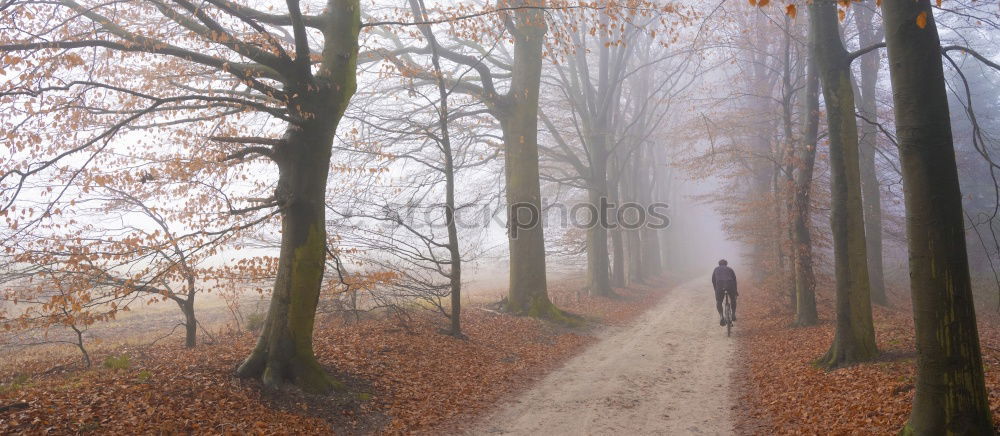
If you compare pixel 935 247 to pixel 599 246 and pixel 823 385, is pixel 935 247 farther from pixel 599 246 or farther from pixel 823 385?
pixel 599 246

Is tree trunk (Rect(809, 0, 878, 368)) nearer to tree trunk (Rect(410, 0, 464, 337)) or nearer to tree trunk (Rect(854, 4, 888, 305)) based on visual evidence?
tree trunk (Rect(410, 0, 464, 337))

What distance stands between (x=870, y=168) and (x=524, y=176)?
464 inches

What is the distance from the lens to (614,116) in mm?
26438

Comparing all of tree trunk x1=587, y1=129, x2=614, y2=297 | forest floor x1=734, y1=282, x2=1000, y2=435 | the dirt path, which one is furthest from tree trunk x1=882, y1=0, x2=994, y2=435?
tree trunk x1=587, y1=129, x2=614, y2=297

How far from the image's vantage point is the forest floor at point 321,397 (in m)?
5.73

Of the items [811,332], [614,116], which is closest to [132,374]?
[811,332]

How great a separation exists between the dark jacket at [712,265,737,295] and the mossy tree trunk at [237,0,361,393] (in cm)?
1037

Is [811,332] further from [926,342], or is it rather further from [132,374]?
[132,374]

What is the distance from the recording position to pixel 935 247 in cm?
459

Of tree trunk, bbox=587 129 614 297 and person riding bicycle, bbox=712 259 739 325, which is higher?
tree trunk, bbox=587 129 614 297

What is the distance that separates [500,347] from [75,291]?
720 centimetres

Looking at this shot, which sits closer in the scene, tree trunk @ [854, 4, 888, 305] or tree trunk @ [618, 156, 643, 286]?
tree trunk @ [854, 4, 888, 305]

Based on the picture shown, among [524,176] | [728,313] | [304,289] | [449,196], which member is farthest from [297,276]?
[728,313]

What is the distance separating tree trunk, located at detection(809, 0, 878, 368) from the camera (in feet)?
28.4
